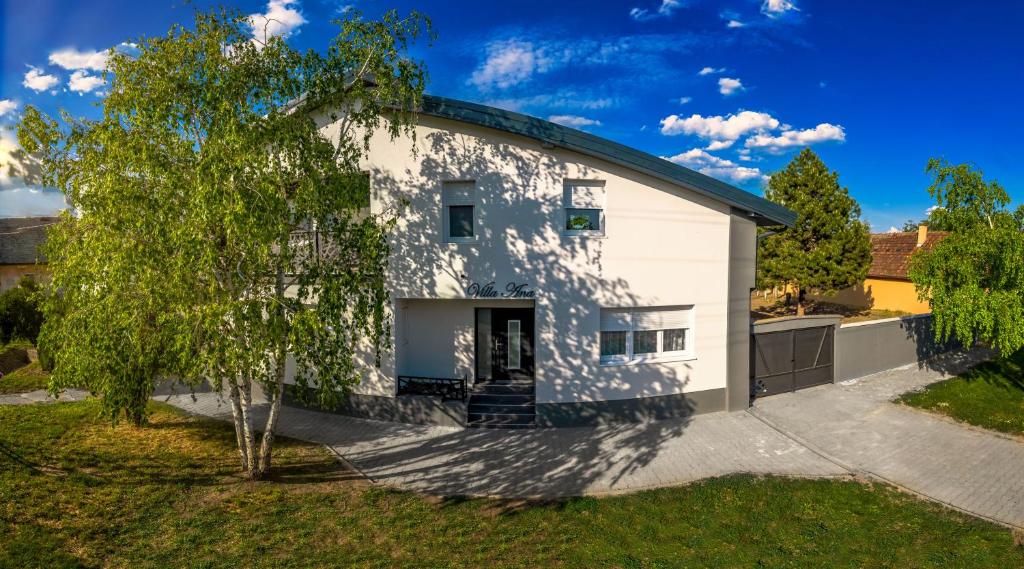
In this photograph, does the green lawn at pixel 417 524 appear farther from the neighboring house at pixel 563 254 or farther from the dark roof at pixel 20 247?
the dark roof at pixel 20 247

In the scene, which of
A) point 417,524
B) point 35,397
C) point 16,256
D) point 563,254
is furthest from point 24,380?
point 16,256

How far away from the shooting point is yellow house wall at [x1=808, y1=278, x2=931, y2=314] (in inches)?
1007

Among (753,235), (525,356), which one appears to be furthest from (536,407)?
(753,235)

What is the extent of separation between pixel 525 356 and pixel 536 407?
→ 6.34 feet

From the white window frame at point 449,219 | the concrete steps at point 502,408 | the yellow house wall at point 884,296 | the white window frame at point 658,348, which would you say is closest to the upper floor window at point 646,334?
the white window frame at point 658,348

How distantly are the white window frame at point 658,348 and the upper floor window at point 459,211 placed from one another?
3.56 m

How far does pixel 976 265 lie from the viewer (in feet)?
39.0

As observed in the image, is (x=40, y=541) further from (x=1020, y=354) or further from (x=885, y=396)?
(x=1020, y=354)

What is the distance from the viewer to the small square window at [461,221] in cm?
1127

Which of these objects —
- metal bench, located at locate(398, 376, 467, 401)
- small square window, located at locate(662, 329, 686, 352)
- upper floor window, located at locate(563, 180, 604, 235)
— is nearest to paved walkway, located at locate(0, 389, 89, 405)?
metal bench, located at locate(398, 376, 467, 401)

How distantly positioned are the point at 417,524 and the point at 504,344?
20.2ft

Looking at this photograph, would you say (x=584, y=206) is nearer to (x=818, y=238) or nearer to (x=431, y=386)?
(x=431, y=386)

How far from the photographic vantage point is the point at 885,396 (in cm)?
1341

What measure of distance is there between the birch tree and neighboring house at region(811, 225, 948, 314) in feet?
91.5
